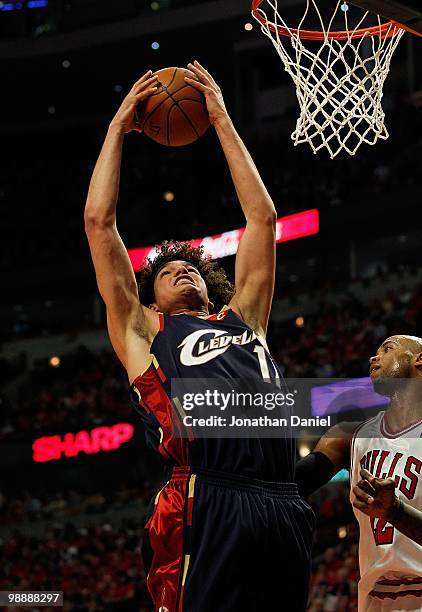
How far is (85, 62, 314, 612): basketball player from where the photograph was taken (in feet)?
9.16

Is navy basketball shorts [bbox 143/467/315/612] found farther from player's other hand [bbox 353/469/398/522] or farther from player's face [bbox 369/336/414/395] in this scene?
player's face [bbox 369/336/414/395]

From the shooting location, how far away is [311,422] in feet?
15.6

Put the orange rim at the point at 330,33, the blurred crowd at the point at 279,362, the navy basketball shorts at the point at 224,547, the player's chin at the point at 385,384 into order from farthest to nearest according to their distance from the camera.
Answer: the blurred crowd at the point at 279,362, the orange rim at the point at 330,33, the player's chin at the point at 385,384, the navy basketball shorts at the point at 224,547

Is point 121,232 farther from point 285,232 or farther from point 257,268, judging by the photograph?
point 257,268

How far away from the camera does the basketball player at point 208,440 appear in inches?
110

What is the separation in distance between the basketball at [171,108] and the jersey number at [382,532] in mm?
1692

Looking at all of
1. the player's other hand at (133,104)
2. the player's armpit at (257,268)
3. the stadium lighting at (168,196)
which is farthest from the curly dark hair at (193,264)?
the stadium lighting at (168,196)

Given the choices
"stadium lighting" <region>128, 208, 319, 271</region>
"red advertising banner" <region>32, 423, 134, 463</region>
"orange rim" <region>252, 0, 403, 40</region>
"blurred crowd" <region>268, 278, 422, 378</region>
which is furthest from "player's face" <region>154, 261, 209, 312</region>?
"stadium lighting" <region>128, 208, 319, 271</region>

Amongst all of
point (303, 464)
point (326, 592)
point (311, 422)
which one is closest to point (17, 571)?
point (326, 592)

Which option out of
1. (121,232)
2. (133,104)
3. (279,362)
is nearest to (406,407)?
(133,104)

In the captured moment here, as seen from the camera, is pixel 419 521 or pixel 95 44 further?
pixel 95 44

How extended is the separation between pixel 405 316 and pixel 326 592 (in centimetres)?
584

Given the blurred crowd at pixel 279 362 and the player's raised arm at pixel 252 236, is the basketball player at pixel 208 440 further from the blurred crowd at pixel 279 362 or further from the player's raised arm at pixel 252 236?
the blurred crowd at pixel 279 362

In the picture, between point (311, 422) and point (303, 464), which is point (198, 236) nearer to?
point (311, 422)
